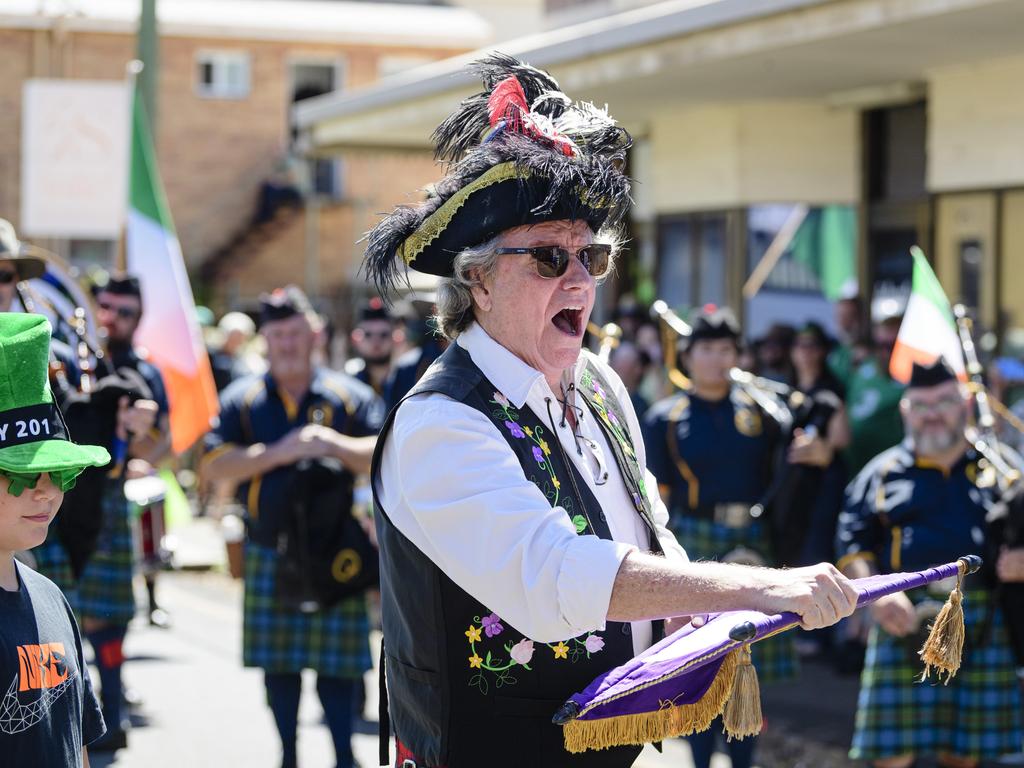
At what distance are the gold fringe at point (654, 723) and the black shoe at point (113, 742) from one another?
4.13 meters

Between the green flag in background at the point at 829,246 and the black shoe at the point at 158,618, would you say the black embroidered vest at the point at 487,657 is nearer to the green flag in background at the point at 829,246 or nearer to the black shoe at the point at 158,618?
the black shoe at the point at 158,618

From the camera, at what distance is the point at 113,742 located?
659 centimetres

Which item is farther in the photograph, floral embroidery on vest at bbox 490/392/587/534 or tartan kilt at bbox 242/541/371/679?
tartan kilt at bbox 242/541/371/679

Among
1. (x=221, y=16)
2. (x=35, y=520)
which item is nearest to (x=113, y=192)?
(x=35, y=520)

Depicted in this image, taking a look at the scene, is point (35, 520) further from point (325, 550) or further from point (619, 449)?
point (325, 550)

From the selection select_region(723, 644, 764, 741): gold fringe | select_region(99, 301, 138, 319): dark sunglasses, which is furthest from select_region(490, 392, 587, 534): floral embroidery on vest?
select_region(99, 301, 138, 319): dark sunglasses

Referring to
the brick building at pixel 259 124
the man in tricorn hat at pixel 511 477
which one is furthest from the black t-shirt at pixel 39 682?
the brick building at pixel 259 124

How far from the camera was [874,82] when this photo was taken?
1077cm

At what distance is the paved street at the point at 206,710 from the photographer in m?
6.82

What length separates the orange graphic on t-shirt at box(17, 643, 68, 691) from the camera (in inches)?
115

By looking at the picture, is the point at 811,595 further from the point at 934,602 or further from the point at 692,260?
the point at 692,260

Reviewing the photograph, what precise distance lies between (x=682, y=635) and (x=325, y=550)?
3.52 m

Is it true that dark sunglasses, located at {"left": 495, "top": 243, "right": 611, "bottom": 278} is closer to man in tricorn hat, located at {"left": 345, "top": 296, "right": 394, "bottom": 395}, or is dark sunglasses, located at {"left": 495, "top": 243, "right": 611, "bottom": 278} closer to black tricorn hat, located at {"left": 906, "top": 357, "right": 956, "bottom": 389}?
black tricorn hat, located at {"left": 906, "top": 357, "right": 956, "bottom": 389}

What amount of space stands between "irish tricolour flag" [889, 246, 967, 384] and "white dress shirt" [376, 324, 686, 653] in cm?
343
